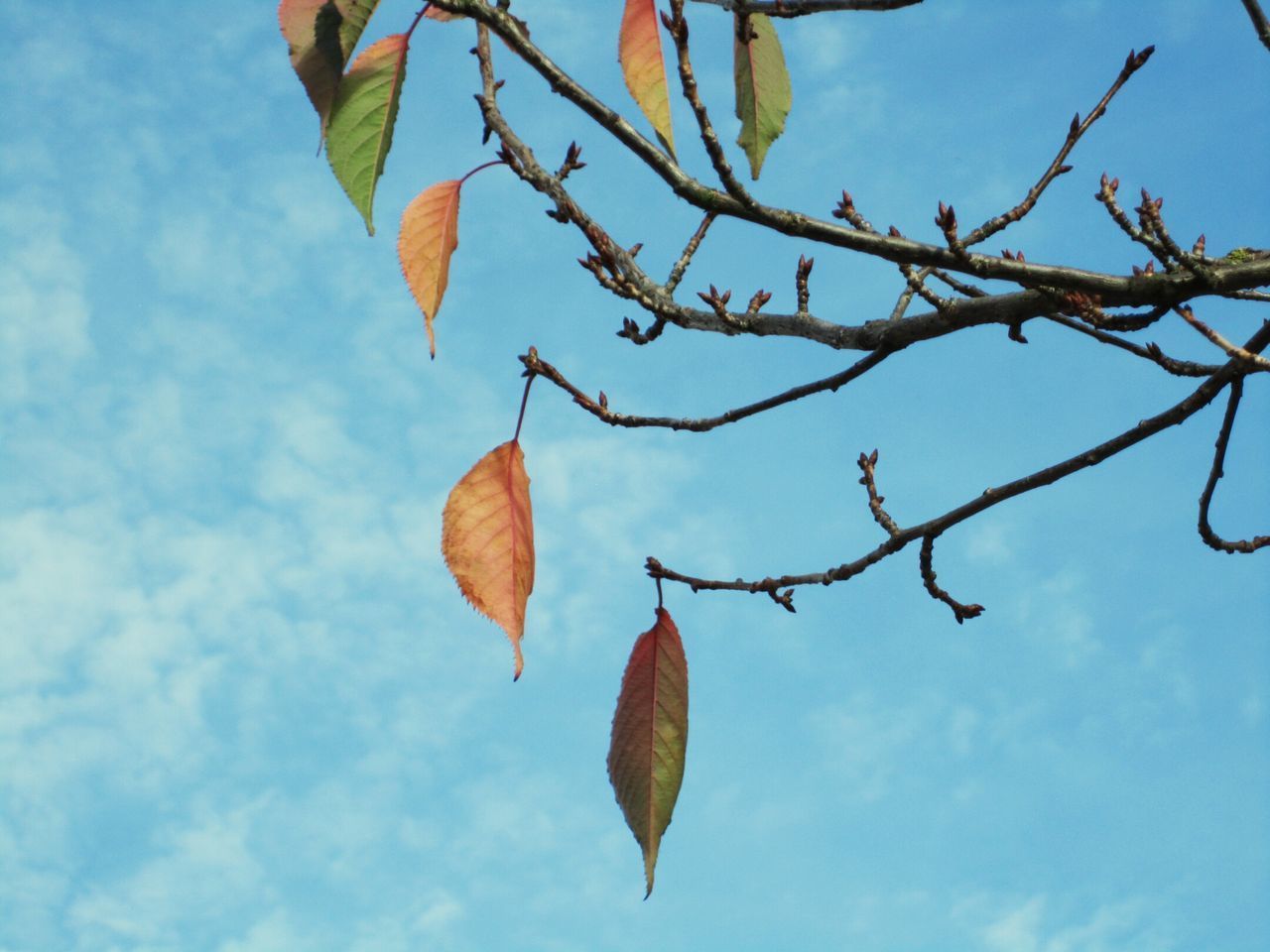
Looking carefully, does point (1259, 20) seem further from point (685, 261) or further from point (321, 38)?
point (321, 38)

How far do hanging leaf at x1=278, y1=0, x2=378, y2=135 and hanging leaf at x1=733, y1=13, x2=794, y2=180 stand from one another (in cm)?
80

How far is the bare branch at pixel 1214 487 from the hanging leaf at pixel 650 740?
4.44ft

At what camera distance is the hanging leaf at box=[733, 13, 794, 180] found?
2.27 metres

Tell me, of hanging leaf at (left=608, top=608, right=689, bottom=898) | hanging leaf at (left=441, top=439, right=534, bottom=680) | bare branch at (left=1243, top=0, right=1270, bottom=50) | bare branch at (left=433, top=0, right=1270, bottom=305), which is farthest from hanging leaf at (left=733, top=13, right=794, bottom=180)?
hanging leaf at (left=608, top=608, right=689, bottom=898)

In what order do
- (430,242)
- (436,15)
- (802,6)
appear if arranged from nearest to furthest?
(802,6) → (430,242) → (436,15)

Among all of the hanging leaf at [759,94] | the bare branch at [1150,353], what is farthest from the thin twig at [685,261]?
the bare branch at [1150,353]

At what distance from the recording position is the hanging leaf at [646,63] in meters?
2.08

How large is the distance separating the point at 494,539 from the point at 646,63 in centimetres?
88

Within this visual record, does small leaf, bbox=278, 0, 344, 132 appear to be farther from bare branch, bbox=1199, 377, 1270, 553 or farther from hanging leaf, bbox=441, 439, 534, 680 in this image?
bare branch, bbox=1199, 377, 1270, 553

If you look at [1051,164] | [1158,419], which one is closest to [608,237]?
[1051,164]

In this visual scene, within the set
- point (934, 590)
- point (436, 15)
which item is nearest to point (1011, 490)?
point (934, 590)

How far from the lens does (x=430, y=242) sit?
221cm

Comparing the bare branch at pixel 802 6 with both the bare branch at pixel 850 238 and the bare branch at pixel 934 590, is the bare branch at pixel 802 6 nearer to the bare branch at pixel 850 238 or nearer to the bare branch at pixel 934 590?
the bare branch at pixel 850 238

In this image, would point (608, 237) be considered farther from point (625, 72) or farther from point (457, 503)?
point (457, 503)
